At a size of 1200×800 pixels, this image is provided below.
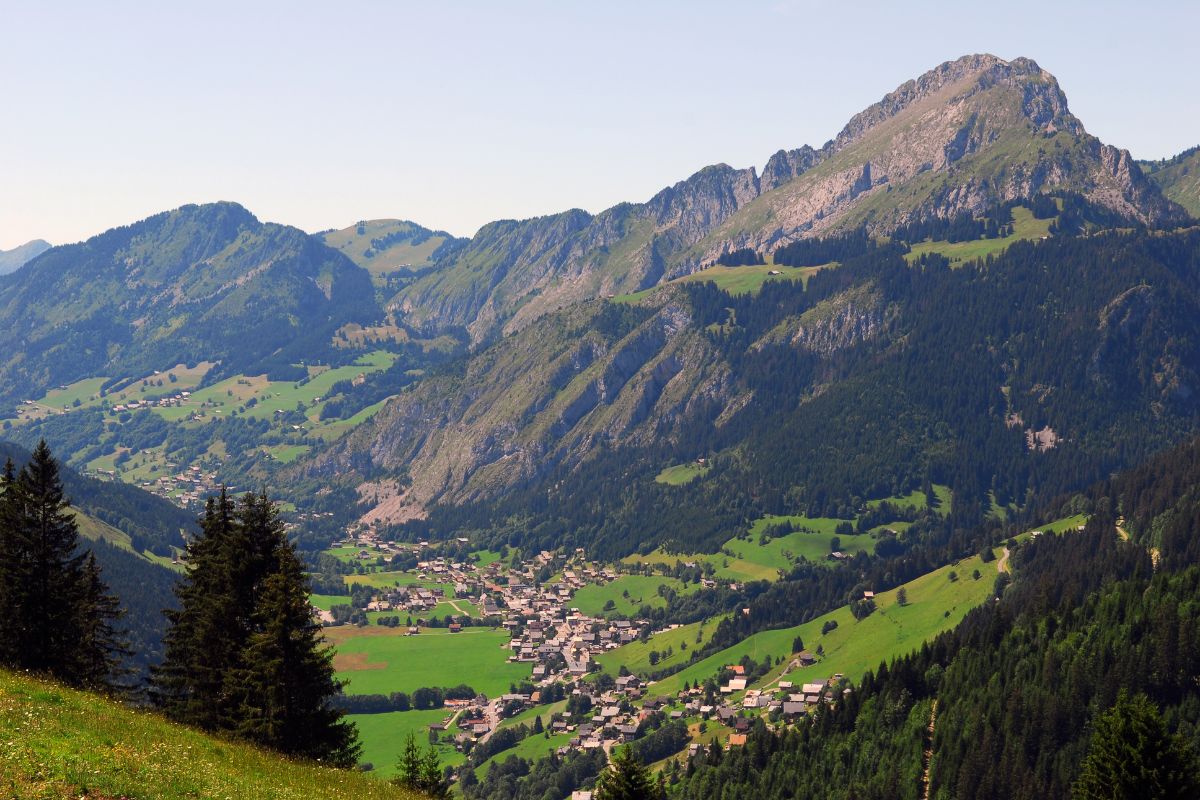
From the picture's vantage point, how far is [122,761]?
36.4 m

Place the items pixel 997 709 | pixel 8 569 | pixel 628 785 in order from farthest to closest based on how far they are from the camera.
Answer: pixel 997 709 < pixel 8 569 < pixel 628 785

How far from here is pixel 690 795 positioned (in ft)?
513

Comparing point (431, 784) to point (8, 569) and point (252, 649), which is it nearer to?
point (252, 649)

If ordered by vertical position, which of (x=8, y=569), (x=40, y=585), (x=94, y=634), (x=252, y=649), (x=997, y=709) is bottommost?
(x=997, y=709)

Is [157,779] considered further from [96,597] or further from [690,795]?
[690,795]

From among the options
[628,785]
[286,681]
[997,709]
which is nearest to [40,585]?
[286,681]

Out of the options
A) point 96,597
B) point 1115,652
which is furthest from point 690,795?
point 96,597

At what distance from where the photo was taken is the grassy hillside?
33.6 meters

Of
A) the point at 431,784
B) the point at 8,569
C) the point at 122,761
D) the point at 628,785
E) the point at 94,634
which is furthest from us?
the point at 431,784

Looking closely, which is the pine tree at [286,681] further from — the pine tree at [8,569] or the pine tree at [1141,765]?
the pine tree at [1141,765]

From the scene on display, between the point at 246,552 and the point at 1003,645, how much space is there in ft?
462

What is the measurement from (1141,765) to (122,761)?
49.9m

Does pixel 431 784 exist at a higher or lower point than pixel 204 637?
lower

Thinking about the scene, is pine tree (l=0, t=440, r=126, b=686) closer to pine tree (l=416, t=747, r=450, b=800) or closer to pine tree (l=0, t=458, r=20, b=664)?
pine tree (l=0, t=458, r=20, b=664)
